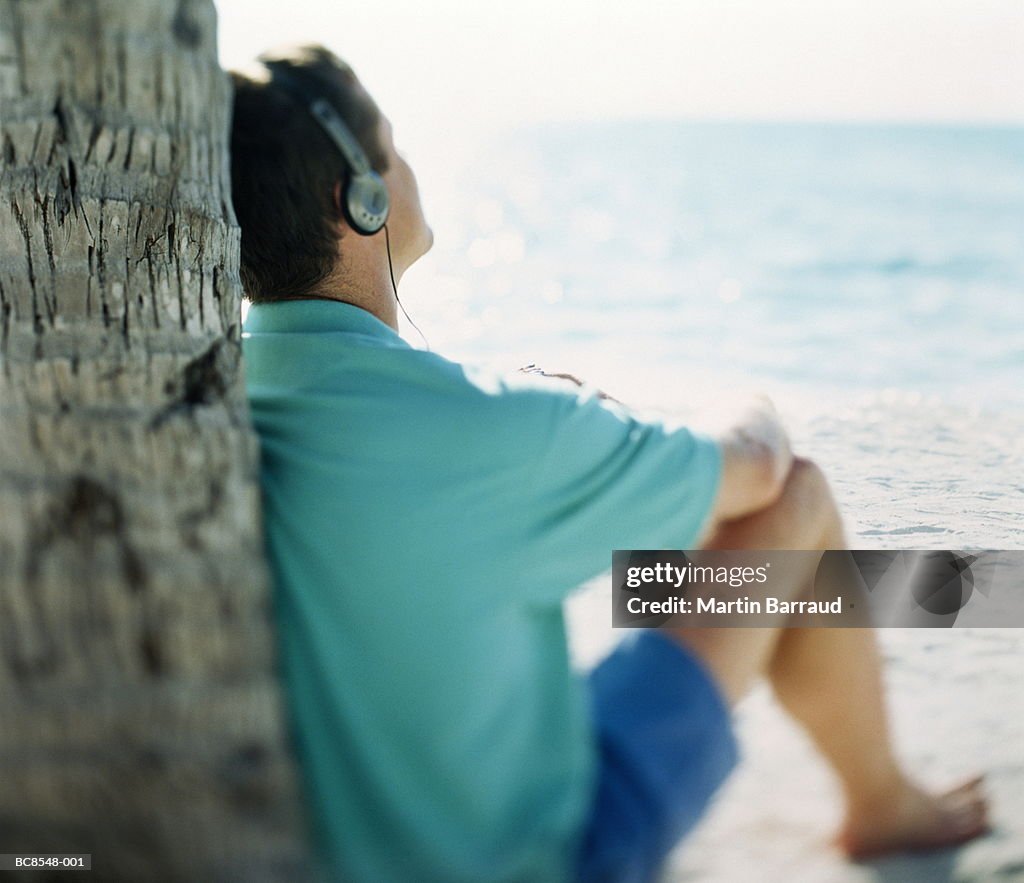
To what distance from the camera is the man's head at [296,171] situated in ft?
5.07

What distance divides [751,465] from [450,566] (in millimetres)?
532

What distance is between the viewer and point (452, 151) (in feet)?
166

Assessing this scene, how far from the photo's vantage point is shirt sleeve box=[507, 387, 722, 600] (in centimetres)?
140

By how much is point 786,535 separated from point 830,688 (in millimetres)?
327

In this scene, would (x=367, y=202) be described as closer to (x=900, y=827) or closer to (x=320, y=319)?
(x=320, y=319)

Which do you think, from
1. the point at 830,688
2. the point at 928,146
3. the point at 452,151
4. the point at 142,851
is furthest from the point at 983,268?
the point at 928,146

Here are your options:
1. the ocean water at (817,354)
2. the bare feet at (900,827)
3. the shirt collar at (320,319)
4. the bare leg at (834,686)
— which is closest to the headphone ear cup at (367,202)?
the shirt collar at (320,319)

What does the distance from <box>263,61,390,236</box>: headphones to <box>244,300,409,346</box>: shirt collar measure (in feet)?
0.43

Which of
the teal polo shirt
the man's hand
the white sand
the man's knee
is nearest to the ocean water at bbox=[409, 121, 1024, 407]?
the white sand

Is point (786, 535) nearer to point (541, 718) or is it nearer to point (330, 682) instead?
point (541, 718)

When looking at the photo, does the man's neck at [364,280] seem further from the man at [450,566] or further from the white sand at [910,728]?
the white sand at [910,728]

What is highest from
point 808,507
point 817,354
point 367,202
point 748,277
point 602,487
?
point 367,202

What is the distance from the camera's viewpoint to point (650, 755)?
4.81ft

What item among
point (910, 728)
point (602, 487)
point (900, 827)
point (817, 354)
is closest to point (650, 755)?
point (602, 487)
